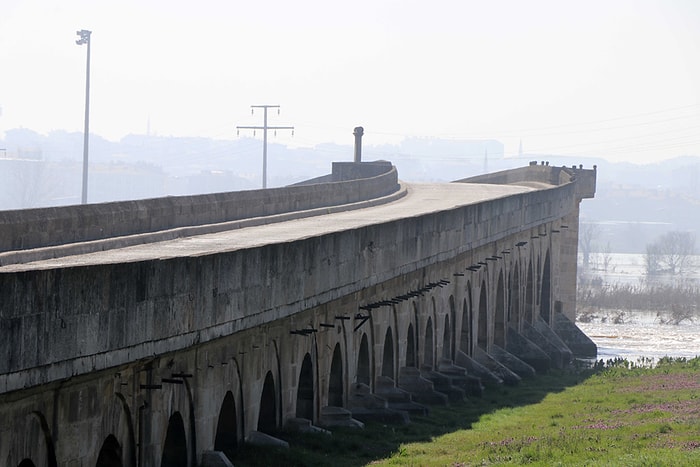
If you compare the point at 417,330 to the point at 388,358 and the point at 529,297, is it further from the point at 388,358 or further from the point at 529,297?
the point at 529,297

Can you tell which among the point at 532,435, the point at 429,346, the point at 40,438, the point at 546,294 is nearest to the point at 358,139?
the point at 546,294

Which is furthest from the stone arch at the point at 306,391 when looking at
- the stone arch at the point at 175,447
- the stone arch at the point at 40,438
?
the stone arch at the point at 40,438

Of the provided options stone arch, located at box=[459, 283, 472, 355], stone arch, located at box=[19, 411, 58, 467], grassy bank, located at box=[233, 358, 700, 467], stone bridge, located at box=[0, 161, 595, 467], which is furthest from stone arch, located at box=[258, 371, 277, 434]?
stone arch, located at box=[459, 283, 472, 355]

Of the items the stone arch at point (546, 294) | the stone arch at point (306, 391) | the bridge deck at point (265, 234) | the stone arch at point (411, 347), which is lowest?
the stone arch at point (546, 294)

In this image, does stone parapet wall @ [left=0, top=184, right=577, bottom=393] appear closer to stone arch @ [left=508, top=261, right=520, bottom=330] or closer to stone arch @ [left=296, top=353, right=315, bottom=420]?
stone arch @ [left=296, top=353, right=315, bottom=420]

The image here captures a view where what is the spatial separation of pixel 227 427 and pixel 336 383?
607 centimetres

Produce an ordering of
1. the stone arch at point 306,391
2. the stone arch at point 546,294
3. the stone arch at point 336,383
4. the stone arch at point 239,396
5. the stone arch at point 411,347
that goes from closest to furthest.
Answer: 1. the stone arch at point 239,396
2. the stone arch at point 306,391
3. the stone arch at point 336,383
4. the stone arch at point 411,347
5. the stone arch at point 546,294

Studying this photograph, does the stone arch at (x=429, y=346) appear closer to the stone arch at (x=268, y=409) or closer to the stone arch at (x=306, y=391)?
the stone arch at (x=306, y=391)

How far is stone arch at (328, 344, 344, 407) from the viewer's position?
24688 millimetres

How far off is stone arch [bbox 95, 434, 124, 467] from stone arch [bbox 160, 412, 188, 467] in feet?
5.83

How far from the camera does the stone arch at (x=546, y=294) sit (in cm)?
5815

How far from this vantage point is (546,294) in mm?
58844

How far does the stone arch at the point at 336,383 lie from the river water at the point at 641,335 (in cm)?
3052

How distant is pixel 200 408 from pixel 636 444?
21.9 feet
